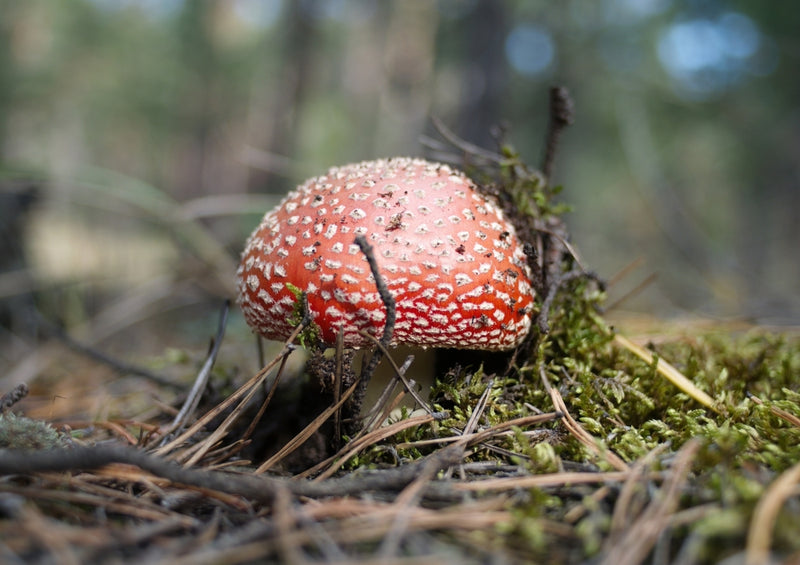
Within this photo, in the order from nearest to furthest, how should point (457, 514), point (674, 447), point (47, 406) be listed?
point (457, 514) → point (674, 447) → point (47, 406)

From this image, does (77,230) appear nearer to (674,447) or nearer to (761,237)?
(674,447)

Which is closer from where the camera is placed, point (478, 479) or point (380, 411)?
point (478, 479)

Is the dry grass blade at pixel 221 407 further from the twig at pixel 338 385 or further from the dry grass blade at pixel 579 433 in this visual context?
the dry grass blade at pixel 579 433

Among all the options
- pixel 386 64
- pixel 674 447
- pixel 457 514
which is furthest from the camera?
pixel 386 64

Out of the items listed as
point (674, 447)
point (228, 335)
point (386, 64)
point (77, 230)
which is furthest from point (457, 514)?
point (386, 64)

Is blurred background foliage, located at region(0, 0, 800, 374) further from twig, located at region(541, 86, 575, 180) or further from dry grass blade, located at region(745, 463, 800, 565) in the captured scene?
dry grass blade, located at region(745, 463, 800, 565)

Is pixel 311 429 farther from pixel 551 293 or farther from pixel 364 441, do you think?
pixel 551 293

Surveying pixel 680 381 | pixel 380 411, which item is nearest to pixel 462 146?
pixel 380 411
